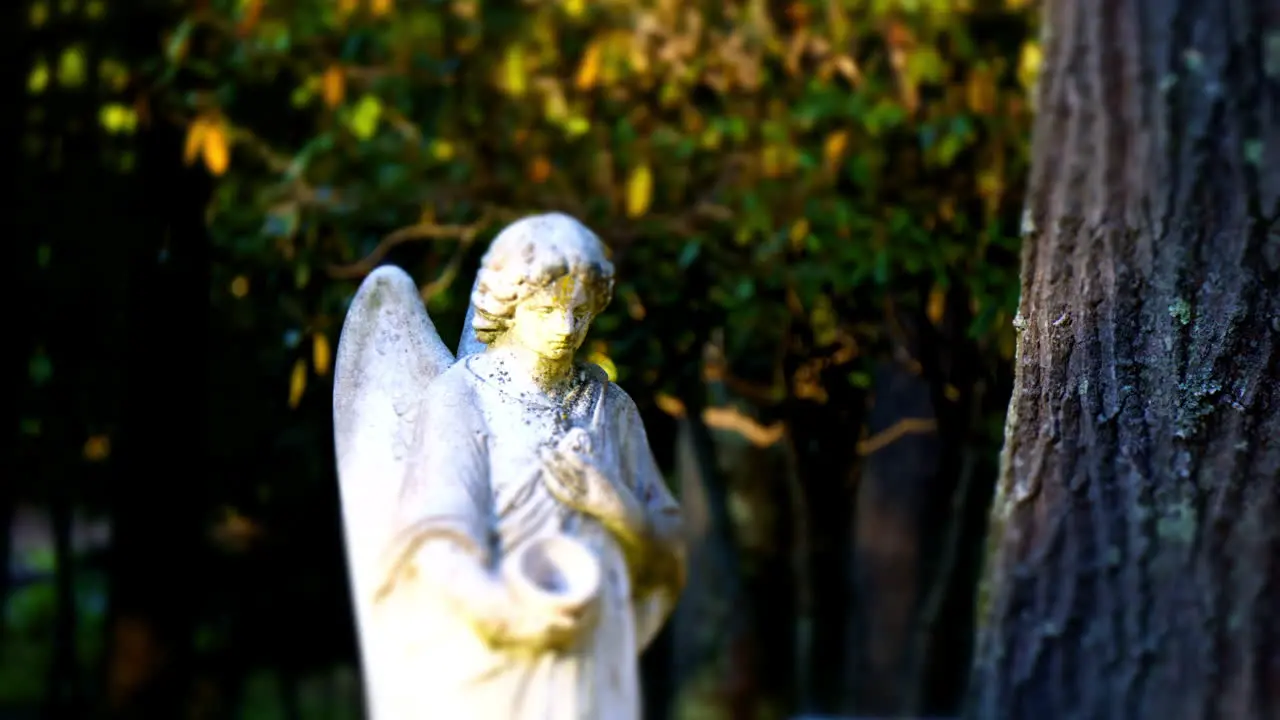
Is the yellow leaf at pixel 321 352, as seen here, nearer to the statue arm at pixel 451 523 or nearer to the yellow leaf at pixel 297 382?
the yellow leaf at pixel 297 382

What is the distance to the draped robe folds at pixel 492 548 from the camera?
3023mm

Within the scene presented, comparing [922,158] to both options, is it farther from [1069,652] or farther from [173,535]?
[173,535]

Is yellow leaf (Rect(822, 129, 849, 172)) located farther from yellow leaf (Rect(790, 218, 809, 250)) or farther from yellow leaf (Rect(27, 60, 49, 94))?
yellow leaf (Rect(27, 60, 49, 94))

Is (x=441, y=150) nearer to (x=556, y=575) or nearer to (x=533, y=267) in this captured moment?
(x=533, y=267)

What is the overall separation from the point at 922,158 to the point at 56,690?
5.82 meters

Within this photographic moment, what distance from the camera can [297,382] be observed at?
5754 mm

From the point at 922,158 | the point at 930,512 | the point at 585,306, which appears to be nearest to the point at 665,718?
the point at 930,512

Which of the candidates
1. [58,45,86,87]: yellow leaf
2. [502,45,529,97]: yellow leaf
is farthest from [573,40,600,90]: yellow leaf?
[58,45,86,87]: yellow leaf

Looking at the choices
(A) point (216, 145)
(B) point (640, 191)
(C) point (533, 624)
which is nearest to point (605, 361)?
(B) point (640, 191)

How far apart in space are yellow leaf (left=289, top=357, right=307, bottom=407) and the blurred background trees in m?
0.02

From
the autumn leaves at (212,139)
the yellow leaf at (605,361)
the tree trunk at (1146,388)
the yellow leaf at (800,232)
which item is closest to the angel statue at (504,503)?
the tree trunk at (1146,388)

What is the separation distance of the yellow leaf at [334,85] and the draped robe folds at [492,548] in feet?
9.84

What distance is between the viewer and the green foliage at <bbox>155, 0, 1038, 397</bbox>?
Result: 5785 mm

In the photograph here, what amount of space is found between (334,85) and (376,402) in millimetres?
2968
